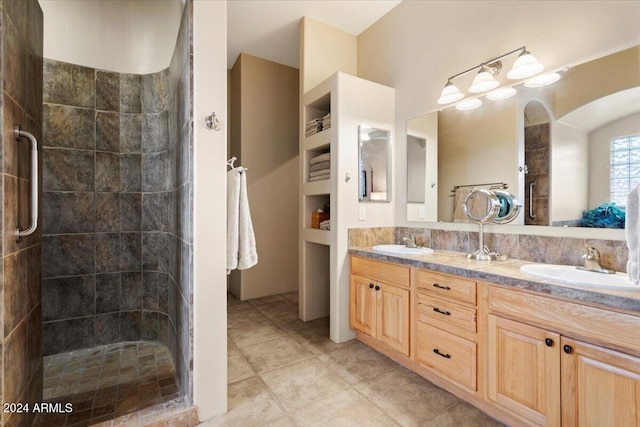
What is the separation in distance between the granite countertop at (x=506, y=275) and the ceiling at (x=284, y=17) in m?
2.32

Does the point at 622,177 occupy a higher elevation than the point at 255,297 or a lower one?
higher

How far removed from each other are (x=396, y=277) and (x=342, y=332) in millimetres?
813

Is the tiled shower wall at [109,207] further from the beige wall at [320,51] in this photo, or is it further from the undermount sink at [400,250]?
the undermount sink at [400,250]

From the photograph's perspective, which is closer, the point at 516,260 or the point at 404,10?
the point at 516,260

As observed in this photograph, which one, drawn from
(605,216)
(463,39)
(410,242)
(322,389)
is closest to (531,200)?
(605,216)

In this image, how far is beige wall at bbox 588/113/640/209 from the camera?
1.56m

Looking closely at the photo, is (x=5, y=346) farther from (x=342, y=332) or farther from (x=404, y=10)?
(x=404, y=10)

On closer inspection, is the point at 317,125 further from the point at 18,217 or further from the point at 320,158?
the point at 18,217

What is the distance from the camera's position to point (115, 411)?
1.62 m

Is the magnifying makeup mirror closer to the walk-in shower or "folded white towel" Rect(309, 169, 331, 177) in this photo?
"folded white towel" Rect(309, 169, 331, 177)

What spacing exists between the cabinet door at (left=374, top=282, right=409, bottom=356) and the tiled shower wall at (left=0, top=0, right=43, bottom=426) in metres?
1.99

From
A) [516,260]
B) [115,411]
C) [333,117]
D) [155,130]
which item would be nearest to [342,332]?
[516,260]

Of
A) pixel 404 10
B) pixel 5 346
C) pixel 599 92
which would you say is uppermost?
pixel 404 10

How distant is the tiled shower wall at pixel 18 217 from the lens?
1.11 metres
